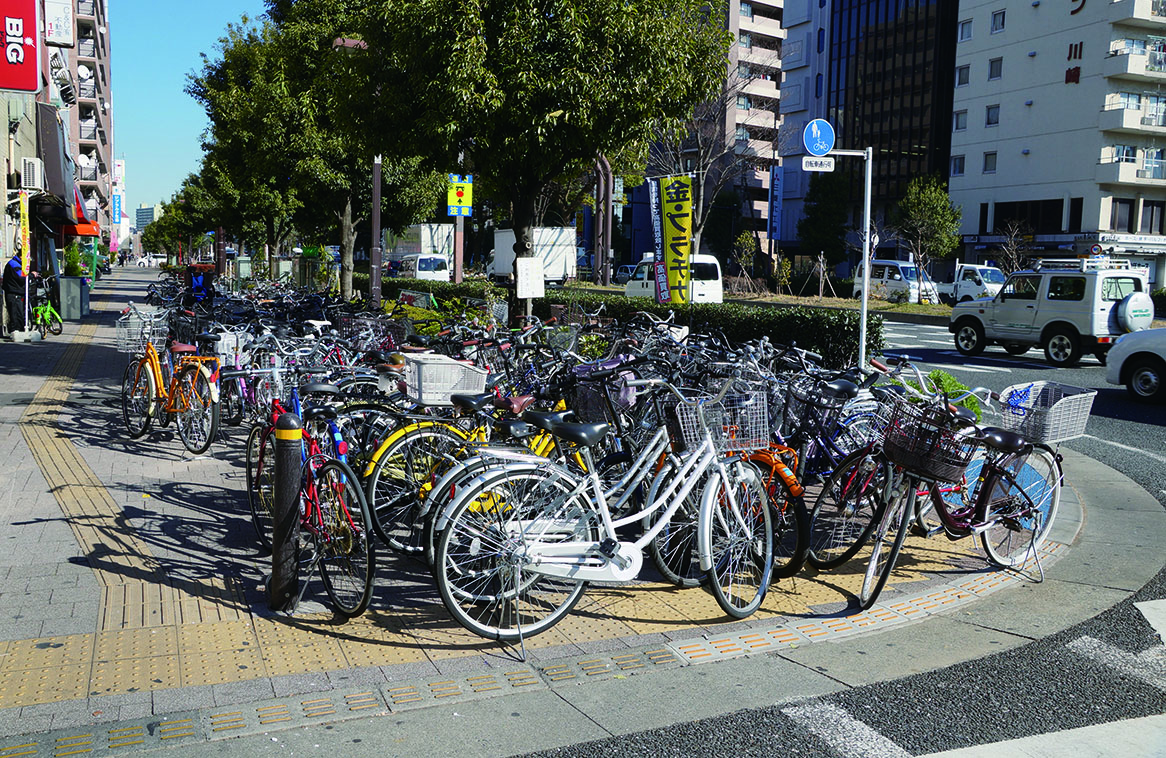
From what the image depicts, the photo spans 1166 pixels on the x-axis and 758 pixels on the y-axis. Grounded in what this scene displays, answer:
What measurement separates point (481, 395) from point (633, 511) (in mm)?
1012

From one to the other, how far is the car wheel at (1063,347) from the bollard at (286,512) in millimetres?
16210

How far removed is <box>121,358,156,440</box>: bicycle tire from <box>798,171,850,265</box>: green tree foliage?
4961 centimetres

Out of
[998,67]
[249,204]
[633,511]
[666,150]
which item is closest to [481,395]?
[633,511]

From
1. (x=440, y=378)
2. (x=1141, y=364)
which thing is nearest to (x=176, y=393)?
(x=440, y=378)

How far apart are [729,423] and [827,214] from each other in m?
52.6

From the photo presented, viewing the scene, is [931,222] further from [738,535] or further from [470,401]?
[470,401]

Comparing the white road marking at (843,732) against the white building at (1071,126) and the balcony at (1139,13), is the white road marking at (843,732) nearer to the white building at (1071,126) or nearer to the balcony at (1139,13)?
the white building at (1071,126)

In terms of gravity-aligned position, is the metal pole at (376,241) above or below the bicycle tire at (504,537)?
above

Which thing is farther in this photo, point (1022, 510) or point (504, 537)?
point (1022, 510)

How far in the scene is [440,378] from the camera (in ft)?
17.6

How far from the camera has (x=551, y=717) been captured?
3512 mm

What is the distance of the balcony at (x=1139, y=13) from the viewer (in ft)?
140

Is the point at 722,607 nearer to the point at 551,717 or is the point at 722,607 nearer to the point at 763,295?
the point at 551,717

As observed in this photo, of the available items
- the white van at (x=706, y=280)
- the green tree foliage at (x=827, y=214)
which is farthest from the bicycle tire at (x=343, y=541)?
the green tree foliage at (x=827, y=214)
